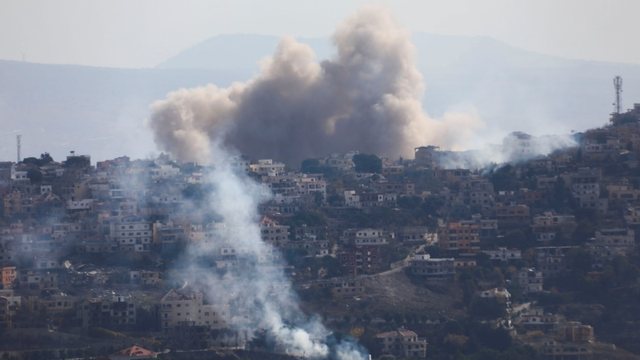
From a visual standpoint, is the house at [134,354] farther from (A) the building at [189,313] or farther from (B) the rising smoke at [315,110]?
(B) the rising smoke at [315,110]

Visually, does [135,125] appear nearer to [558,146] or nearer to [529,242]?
[558,146]

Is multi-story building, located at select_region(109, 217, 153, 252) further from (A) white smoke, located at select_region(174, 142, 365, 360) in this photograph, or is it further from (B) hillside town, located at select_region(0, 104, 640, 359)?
(A) white smoke, located at select_region(174, 142, 365, 360)

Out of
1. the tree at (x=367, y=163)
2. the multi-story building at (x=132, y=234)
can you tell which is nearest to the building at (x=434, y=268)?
the multi-story building at (x=132, y=234)

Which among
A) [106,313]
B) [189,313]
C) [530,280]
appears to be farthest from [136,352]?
[530,280]

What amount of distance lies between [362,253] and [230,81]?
67518 mm

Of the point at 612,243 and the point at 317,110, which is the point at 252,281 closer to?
the point at 612,243

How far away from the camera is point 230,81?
123000mm

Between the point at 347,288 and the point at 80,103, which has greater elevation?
the point at 80,103

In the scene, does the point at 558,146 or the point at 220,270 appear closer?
the point at 220,270

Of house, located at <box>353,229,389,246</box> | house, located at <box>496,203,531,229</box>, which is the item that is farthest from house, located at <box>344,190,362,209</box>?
house, located at <box>353,229,389,246</box>

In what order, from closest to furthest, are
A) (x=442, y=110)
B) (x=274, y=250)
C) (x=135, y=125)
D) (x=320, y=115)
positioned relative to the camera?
(x=274, y=250), (x=320, y=115), (x=442, y=110), (x=135, y=125)

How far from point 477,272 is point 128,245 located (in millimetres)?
9004

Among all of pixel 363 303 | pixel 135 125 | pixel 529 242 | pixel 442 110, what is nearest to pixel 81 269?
pixel 363 303

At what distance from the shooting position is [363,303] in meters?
53.2
